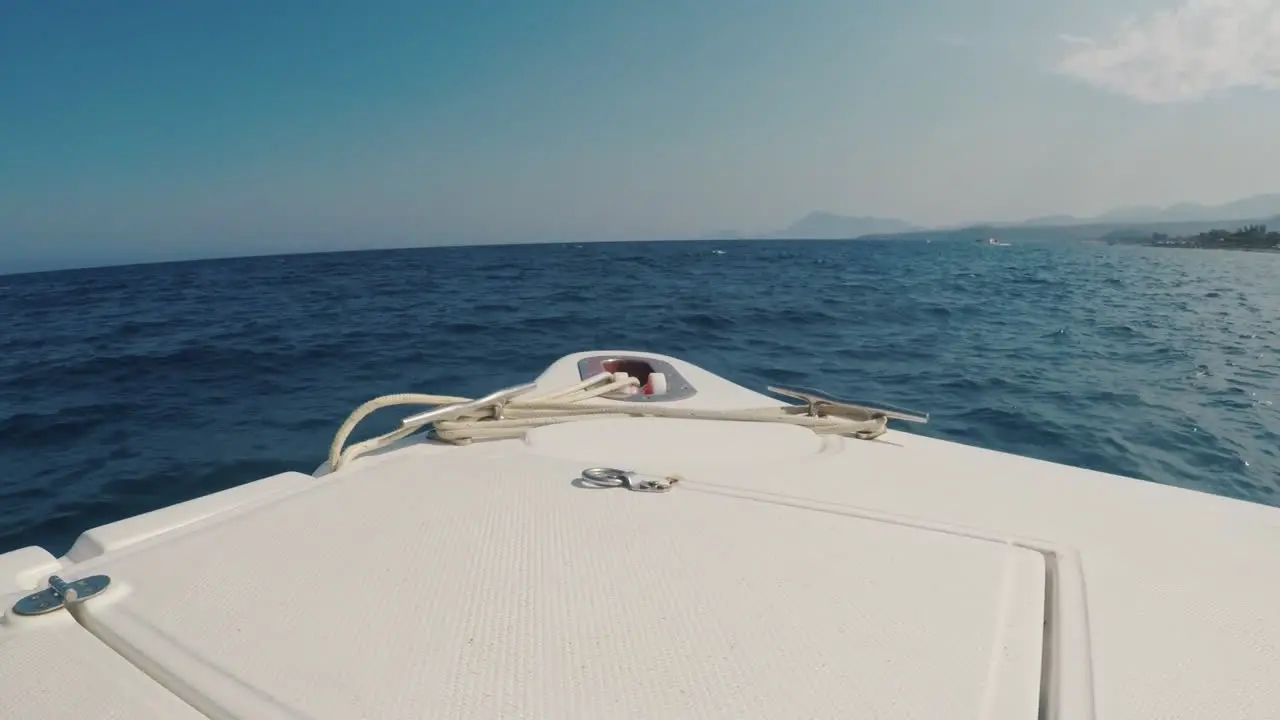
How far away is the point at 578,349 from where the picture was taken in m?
7.02

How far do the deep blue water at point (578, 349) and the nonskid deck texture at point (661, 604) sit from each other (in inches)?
102

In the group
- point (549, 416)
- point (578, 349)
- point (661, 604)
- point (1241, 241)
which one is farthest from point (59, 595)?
point (1241, 241)

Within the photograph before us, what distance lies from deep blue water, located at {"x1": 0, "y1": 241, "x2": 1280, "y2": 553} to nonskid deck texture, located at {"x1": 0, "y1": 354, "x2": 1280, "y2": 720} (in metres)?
2.58

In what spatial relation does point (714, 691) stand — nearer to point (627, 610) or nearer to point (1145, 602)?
point (627, 610)

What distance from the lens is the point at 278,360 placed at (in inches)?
247

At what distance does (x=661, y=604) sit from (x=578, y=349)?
6083 millimetres

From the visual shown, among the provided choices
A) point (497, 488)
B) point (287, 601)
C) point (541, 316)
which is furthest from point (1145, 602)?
point (541, 316)

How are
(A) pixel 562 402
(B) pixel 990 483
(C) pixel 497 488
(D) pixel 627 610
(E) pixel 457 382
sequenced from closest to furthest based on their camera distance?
(D) pixel 627 610 < (C) pixel 497 488 < (B) pixel 990 483 < (A) pixel 562 402 < (E) pixel 457 382

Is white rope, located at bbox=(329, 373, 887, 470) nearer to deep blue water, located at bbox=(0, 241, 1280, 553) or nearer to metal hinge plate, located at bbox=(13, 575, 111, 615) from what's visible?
metal hinge plate, located at bbox=(13, 575, 111, 615)

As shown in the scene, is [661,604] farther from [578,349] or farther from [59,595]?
[578,349]

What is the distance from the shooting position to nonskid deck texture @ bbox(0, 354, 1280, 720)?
792mm

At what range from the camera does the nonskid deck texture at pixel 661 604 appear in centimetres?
79

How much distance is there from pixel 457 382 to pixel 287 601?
4.52 meters

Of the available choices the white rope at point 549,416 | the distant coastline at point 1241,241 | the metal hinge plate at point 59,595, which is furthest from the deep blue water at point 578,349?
the distant coastline at point 1241,241
